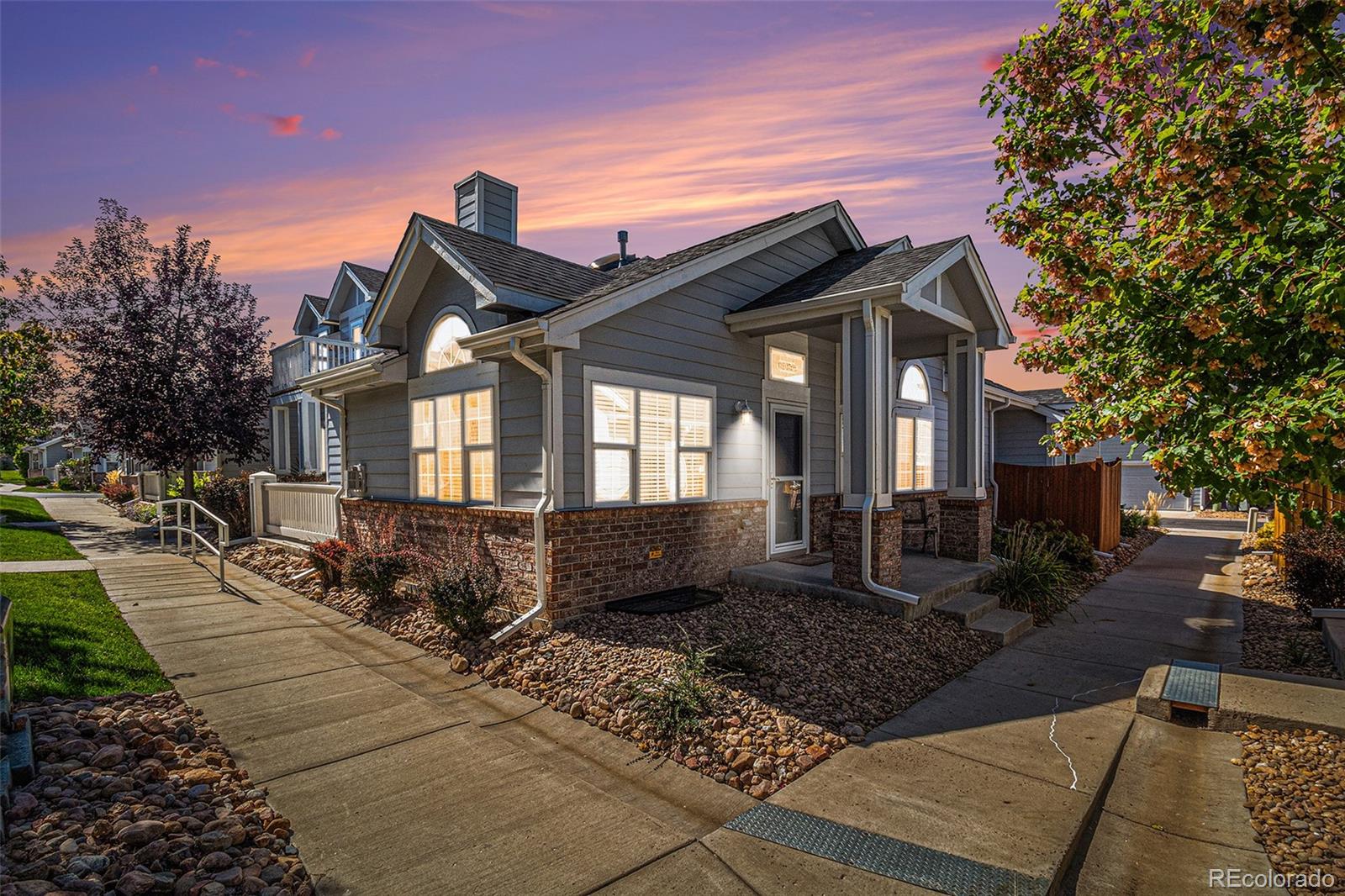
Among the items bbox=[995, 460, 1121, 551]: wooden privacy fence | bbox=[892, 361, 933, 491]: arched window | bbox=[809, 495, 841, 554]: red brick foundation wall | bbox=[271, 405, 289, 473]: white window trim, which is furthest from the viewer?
bbox=[271, 405, 289, 473]: white window trim

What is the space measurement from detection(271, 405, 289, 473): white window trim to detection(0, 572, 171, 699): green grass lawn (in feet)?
37.8

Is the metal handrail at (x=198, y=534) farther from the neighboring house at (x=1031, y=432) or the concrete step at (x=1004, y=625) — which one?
the neighboring house at (x=1031, y=432)

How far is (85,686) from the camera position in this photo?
521cm

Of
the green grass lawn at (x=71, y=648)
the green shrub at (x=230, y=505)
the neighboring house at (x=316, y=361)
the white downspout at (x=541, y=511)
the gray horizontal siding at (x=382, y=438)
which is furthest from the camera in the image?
the neighboring house at (x=316, y=361)

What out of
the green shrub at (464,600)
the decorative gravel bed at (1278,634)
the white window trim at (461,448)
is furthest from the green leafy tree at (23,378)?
the decorative gravel bed at (1278,634)

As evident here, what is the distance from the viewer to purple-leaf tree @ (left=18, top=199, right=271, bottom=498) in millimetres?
15164

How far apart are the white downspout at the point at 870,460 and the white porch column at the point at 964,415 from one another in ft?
9.70

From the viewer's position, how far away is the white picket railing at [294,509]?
39.0 feet

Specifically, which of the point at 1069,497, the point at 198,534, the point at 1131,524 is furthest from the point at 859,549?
the point at 198,534

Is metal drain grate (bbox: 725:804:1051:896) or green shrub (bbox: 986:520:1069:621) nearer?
metal drain grate (bbox: 725:804:1051:896)

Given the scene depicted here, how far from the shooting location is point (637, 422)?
7.92 meters

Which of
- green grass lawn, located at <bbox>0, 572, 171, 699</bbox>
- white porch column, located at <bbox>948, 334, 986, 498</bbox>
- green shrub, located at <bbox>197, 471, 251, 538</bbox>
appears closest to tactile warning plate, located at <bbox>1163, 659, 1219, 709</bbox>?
white porch column, located at <bbox>948, 334, 986, 498</bbox>

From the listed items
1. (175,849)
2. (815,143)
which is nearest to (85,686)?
(175,849)

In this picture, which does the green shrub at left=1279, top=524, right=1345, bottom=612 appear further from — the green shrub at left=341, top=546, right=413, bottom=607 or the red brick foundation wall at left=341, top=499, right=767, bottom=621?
the green shrub at left=341, top=546, right=413, bottom=607
